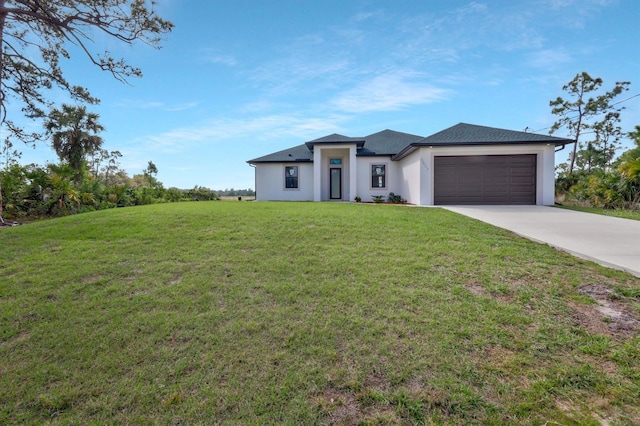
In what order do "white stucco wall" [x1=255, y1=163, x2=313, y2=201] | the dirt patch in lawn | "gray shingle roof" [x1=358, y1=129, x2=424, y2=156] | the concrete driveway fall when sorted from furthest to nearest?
1. "white stucco wall" [x1=255, y1=163, x2=313, y2=201]
2. "gray shingle roof" [x1=358, y1=129, x2=424, y2=156]
3. the concrete driveway
4. the dirt patch in lawn

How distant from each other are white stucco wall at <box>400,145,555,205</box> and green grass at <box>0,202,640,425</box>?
28.9ft

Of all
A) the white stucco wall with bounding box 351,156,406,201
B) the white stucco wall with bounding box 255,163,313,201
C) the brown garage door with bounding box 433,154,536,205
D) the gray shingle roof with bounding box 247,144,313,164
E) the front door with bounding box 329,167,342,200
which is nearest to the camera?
the brown garage door with bounding box 433,154,536,205

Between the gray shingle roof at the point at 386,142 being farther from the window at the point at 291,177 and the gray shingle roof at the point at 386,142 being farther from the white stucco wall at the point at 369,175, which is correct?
the window at the point at 291,177

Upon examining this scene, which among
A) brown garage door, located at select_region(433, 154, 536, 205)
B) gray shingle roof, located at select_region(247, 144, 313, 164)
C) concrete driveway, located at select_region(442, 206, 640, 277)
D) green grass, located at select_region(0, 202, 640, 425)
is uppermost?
gray shingle roof, located at select_region(247, 144, 313, 164)

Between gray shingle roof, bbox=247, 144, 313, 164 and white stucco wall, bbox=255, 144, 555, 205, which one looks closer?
white stucco wall, bbox=255, 144, 555, 205

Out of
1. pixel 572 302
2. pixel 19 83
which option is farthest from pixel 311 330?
pixel 19 83

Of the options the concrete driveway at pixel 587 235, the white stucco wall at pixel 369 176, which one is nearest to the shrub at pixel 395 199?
the white stucco wall at pixel 369 176

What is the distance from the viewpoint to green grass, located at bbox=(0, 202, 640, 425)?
225 cm

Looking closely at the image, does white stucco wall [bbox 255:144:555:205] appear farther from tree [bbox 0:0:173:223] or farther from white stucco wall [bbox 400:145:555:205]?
tree [bbox 0:0:173:223]

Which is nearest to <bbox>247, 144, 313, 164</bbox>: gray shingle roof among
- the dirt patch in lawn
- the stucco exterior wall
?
the stucco exterior wall

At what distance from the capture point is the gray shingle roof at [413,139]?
44.5ft

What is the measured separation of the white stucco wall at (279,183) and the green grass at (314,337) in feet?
44.2

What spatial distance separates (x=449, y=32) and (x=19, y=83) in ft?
60.8

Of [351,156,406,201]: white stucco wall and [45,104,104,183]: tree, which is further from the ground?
[45,104,104,183]: tree
